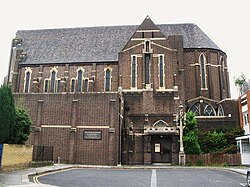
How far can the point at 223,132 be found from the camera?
→ 3419 cm

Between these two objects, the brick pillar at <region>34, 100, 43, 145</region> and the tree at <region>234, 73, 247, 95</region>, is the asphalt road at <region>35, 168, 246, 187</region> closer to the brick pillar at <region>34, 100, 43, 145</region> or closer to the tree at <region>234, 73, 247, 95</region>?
the brick pillar at <region>34, 100, 43, 145</region>

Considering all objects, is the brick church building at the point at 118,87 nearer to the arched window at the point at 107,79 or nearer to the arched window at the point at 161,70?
the arched window at the point at 161,70

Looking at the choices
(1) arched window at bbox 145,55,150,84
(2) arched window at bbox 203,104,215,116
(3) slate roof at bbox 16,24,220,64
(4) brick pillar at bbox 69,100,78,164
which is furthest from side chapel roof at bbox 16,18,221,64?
(4) brick pillar at bbox 69,100,78,164

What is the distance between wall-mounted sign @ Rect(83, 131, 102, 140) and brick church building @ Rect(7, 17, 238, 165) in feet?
0.34

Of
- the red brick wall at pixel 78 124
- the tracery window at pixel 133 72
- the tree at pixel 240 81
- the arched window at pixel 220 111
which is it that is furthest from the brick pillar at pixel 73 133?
the tree at pixel 240 81

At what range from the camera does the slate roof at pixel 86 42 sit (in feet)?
140

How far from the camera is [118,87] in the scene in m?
36.8

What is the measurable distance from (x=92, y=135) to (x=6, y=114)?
40.3 ft

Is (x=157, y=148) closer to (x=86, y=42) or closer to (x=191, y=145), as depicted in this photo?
(x=191, y=145)

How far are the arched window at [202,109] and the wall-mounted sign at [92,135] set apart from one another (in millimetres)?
15968

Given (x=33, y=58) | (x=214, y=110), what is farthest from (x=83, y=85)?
(x=214, y=110)

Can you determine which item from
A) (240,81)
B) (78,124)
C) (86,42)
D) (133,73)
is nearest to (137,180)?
(78,124)

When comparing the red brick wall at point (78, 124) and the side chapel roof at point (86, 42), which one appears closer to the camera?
the red brick wall at point (78, 124)

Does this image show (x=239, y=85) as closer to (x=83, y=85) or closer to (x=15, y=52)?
(x=83, y=85)
